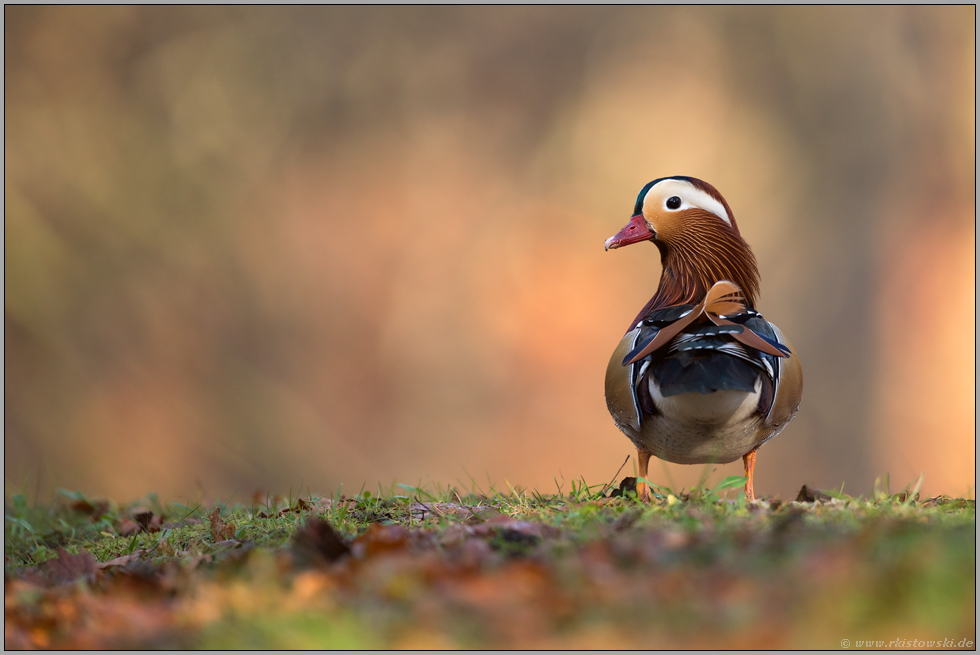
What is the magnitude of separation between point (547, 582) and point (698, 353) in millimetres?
1332

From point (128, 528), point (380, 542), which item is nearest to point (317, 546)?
point (380, 542)

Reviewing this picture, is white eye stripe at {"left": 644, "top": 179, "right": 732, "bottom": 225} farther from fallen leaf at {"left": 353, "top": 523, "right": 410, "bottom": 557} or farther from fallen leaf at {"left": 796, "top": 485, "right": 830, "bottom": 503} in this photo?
fallen leaf at {"left": 353, "top": 523, "right": 410, "bottom": 557}

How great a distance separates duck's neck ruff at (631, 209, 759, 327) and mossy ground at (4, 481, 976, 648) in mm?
1008

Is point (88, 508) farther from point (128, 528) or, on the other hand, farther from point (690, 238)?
point (690, 238)

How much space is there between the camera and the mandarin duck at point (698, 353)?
2934 millimetres

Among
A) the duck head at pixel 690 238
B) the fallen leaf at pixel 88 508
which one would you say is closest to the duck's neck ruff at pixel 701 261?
the duck head at pixel 690 238

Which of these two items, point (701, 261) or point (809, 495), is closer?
point (809, 495)

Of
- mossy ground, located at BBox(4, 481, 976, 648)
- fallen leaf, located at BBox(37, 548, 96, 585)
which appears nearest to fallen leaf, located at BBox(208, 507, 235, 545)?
mossy ground, located at BBox(4, 481, 976, 648)

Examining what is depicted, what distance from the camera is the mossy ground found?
1.69 metres

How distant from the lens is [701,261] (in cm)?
363

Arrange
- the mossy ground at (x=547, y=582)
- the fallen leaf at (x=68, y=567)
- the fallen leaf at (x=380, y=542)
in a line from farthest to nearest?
the fallen leaf at (x=68, y=567)
the fallen leaf at (x=380, y=542)
the mossy ground at (x=547, y=582)

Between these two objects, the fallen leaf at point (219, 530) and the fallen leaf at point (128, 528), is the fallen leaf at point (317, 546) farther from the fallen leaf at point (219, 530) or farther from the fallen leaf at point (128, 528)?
the fallen leaf at point (128, 528)

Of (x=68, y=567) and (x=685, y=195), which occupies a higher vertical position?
(x=685, y=195)

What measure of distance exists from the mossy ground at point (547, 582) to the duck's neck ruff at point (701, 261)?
39.7 inches
